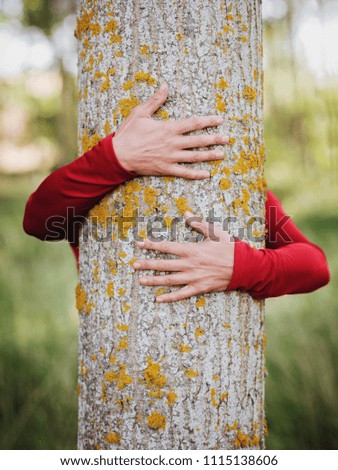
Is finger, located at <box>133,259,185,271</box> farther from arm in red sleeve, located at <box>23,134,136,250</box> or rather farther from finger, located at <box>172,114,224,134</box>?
finger, located at <box>172,114,224,134</box>

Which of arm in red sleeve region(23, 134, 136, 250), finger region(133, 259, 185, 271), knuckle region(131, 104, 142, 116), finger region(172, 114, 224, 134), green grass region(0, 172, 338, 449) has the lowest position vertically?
green grass region(0, 172, 338, 449)

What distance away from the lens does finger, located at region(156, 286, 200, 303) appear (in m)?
1.39

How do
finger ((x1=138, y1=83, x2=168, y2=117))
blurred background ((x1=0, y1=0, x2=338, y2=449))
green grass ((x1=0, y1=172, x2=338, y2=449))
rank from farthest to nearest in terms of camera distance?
blurred background ((x1=0, y1=0, x2=338, y2=449)) < green grass ((x1=0, y1=172, x2=338, y2=449)) < finger ((x1=138, y1=83, x2=168, y2=117))

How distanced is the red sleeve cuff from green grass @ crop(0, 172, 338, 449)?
257cm

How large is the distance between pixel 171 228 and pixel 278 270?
0.41 m

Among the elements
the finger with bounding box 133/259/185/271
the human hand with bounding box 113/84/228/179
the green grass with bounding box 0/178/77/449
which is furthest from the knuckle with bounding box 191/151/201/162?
Result: the green grass with bounding box 0/178/77/449

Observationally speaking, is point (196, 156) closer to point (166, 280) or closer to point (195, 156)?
point (195, 156)

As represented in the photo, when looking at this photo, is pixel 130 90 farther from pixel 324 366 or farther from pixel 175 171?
pixel 324 366

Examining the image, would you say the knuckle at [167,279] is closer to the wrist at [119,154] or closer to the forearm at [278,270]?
the forearm at [278,270]

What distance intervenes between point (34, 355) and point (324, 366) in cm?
245

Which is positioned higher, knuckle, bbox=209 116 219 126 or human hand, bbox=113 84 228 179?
knuckle, bbox=209 116 219 126

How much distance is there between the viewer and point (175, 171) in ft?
4.54

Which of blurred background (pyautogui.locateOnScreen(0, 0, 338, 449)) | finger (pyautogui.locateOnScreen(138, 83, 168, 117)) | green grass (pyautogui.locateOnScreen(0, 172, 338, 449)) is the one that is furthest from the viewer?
blurred background (pyautogui.locateOnScreen(0, 0, 338, 449))

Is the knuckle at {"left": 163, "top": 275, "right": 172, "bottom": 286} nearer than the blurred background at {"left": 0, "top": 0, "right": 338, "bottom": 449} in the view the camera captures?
Yes
